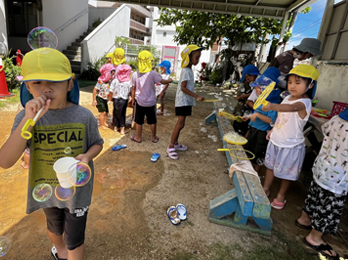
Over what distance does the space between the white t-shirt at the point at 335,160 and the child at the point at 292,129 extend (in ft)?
1.17

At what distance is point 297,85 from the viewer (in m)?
2.45

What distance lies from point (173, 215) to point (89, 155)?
1.51 metres

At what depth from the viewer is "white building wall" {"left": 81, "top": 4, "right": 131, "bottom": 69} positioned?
41.7 feet

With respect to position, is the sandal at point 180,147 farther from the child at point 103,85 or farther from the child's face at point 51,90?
the child's face at point 51,90

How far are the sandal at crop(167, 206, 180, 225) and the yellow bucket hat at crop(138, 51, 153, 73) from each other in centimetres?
278

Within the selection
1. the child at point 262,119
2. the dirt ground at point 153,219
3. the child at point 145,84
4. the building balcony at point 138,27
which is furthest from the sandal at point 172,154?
the building balcony at point 138,27

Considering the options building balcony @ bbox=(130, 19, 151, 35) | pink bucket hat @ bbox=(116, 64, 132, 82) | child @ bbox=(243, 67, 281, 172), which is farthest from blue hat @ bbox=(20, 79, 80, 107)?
building balcony @ bbox=(130, 19, 151, 35)

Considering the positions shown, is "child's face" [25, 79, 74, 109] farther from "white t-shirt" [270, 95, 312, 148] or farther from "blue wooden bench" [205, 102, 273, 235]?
"white t-shirt" [270, 95, 312, 148]

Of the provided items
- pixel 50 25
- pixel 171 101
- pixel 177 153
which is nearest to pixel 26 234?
pixel 177 153

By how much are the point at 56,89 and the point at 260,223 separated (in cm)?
238

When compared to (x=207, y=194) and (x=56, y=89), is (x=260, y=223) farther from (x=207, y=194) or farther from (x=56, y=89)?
(x=56, y=89)

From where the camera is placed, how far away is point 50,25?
11312 mm

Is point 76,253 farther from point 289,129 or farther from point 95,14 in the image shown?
point 95,14

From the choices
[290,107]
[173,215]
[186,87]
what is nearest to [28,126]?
[173,215]
